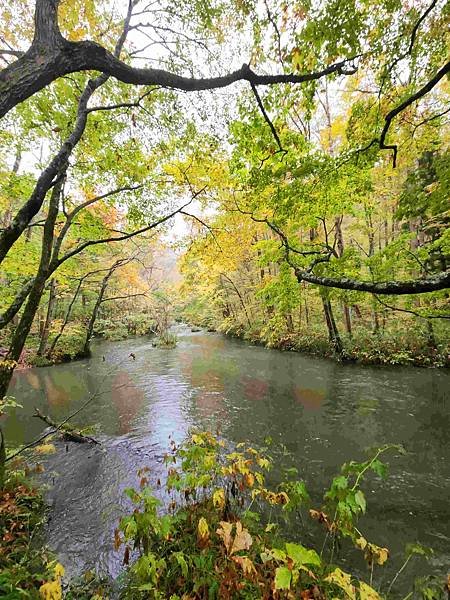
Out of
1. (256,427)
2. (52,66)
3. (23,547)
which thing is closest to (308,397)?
(256,427)

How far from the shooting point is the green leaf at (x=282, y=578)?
143 cm

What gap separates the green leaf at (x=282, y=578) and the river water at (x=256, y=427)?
2.26 m

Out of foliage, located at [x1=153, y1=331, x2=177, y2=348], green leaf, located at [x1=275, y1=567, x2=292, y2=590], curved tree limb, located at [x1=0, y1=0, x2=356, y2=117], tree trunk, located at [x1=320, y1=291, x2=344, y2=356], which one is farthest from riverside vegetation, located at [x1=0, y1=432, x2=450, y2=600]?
foliage, located at [x1=153, y1=331, x2=177, y2=348]

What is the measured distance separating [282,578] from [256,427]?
5.33 meters

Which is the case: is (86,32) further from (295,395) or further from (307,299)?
(307,299)

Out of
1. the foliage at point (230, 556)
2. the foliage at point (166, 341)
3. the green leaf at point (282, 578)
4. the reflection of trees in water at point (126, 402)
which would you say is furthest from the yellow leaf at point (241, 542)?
the foliage at point (166, 341)

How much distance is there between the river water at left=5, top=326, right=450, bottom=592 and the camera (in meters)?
3.50

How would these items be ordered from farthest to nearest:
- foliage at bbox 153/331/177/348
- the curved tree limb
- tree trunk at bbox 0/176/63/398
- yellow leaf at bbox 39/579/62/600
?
foliage at bbox 153/331/177/348 < tree trunk at bbox 0/176/63/398 < the curved tree limb < yellow leaf at bbox 39/579/62/600

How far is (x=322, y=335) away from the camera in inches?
548

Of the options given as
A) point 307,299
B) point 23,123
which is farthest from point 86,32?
point 307,299

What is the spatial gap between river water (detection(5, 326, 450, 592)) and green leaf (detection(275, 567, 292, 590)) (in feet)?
7.41

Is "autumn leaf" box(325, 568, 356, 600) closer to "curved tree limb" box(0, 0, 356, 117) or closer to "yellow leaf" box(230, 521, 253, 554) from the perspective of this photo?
"yellow leaf" box(230, 521, 253, 554)

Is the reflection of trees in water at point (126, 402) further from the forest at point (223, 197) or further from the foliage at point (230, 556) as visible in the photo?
the foliage at point (230, 556)

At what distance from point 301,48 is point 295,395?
800 centimetres
